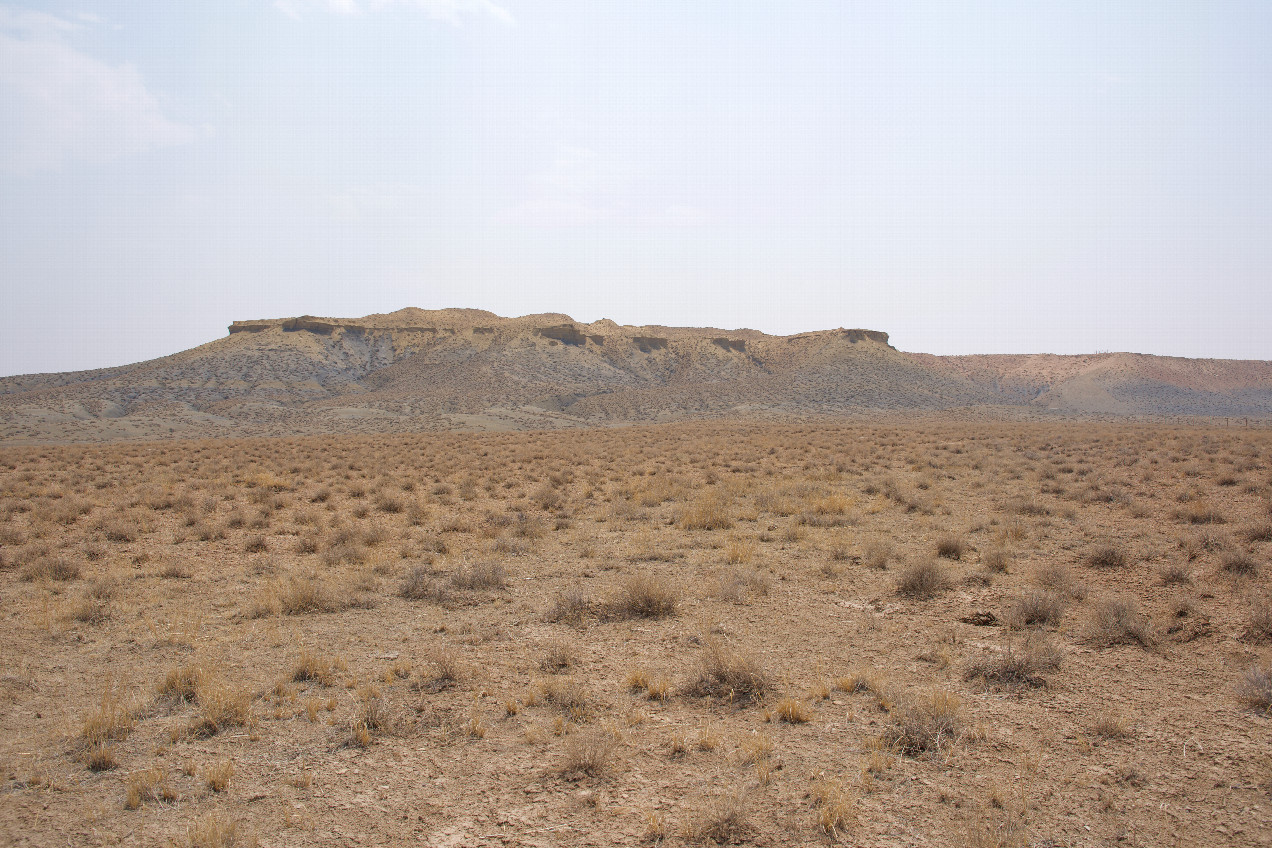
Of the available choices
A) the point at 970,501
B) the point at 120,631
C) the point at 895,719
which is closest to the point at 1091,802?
the point at 895,719

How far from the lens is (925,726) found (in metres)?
5.09

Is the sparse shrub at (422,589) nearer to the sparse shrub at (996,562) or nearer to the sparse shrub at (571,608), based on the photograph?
the sparse shrub at (571,608)

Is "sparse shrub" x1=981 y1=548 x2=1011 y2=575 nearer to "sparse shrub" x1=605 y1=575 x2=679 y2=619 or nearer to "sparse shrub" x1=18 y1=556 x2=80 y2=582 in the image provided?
"sparse shrub" x1=605 y1=575 x2=679 y2=619

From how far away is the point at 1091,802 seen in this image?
4266 millimetres

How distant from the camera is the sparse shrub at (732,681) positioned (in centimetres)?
592

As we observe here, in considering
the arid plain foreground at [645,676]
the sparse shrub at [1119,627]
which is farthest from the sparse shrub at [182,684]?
the sparse shrub at [1119,627]

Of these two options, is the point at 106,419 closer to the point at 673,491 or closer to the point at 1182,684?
the point at 673,491

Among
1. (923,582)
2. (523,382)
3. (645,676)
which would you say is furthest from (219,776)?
(523,382)

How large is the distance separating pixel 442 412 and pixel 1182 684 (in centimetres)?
5699

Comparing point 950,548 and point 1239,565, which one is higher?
point 1239,565

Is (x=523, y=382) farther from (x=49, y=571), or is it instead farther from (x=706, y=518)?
(x=49, y=571)

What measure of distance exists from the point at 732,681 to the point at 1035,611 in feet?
12.8

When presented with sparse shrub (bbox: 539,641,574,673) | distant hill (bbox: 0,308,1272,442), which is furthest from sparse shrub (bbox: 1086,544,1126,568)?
distant hill (bbox: 0,308,1272,442)

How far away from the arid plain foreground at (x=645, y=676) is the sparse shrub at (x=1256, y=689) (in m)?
0.09
